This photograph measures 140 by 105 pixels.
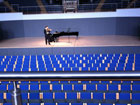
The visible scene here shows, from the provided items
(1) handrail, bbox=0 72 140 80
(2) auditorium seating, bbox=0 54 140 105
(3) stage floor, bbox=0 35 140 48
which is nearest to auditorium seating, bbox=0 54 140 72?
(2) auditorium seating, bbox=0 54 140 105

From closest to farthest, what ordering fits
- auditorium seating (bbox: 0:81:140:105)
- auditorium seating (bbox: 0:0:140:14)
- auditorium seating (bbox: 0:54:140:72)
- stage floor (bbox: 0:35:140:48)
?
auditorium seating (bbox: 0:81:140:105) → auditorium seating (bbox: 0:54:140:72) → stage floor (bbox: 0:35:140:48) → auditorium seating (bbox: 0:0:140:14)

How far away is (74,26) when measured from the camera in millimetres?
15180

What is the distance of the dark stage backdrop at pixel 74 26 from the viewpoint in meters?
14.4

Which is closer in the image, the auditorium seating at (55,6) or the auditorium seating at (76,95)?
the auditorium seating at (76,95)

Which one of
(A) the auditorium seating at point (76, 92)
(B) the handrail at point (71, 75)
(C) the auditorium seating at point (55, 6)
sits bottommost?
(A) the auditorium seating at point (76, 92)

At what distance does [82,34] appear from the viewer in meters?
15.4

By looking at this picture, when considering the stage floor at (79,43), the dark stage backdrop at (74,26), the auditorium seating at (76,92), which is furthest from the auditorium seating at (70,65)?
the dark stage backdrop at (74,26)

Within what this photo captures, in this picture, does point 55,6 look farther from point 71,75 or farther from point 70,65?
point 71,75

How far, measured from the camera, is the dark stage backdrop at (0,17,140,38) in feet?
47.4

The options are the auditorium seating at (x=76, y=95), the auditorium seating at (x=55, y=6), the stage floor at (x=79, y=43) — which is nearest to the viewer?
the auditorium seating at (x=76, y=95)

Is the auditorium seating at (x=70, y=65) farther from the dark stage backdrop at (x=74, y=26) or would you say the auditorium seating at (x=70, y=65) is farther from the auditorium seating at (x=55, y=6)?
the auditorium seating at (x=55, y=6)

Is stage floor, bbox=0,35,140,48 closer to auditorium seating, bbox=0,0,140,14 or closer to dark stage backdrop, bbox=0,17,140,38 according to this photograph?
dark stage backdrop, bbox=0,17,140,38

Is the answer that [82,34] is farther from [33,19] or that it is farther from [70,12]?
[33,19]

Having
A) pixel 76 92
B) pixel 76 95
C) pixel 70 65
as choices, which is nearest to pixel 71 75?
pixel 76 92
